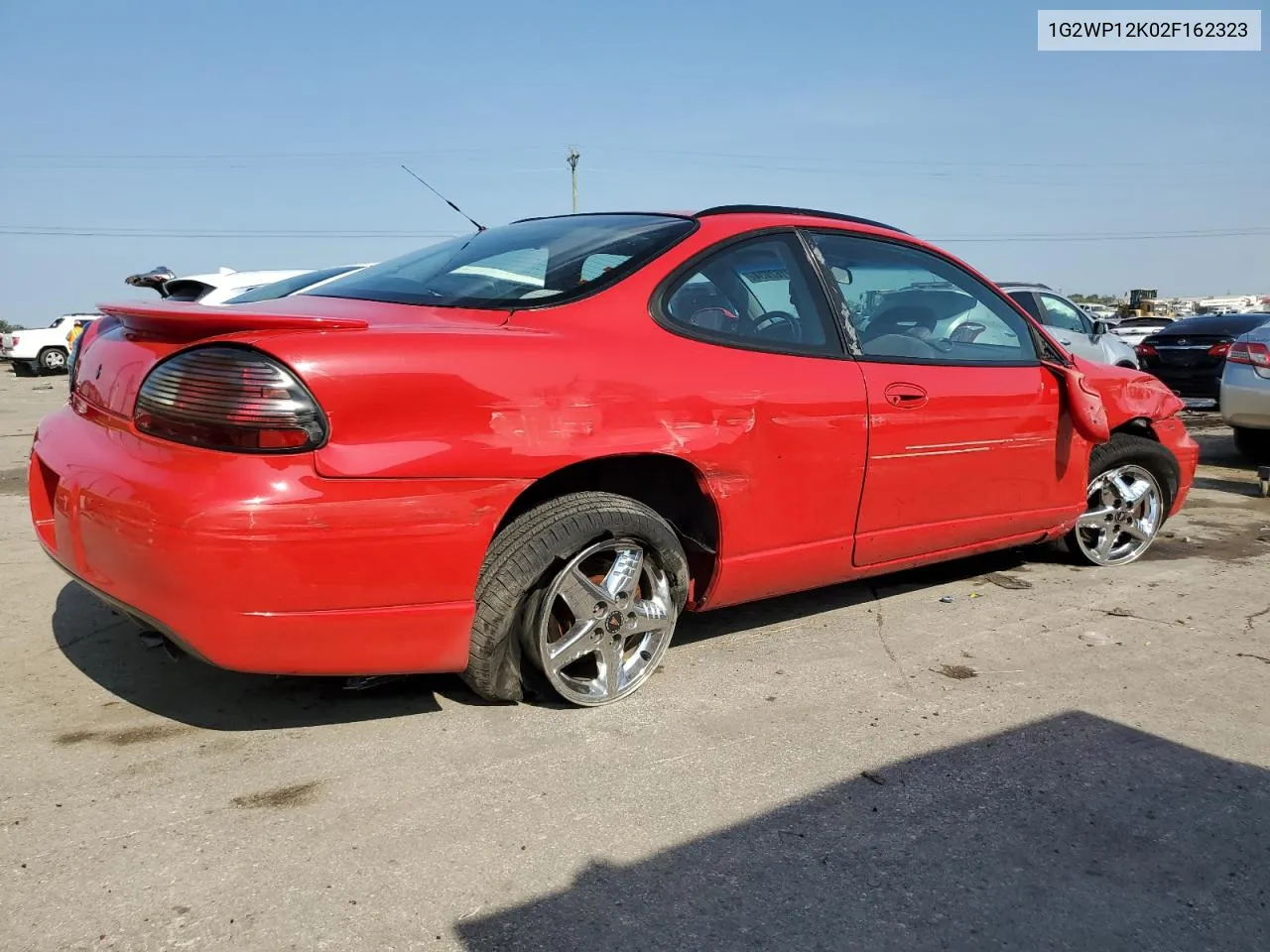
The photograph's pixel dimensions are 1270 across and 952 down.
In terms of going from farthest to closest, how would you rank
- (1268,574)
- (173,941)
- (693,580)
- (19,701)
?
(1268,574) < (693,580) < (19,701) < (173,941)

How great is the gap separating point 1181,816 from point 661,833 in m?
1.30

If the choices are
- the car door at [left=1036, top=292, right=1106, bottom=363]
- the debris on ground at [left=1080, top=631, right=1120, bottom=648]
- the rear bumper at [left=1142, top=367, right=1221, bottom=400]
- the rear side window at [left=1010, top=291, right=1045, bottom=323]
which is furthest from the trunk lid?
the rear bumper at [left=1142, top=367, right=1221, bottom=400]

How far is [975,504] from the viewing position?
400 cm

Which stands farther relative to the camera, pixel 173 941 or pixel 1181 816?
pixel 1181 816

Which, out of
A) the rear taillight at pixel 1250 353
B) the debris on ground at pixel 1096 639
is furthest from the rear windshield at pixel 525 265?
the rear taillight at pixel 1250 353

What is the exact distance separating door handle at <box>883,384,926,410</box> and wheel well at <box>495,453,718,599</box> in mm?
841

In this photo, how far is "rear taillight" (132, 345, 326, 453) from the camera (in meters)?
2.43

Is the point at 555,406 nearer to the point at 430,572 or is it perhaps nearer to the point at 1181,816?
the point at 430,572

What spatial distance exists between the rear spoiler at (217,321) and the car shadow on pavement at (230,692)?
37.9 inches

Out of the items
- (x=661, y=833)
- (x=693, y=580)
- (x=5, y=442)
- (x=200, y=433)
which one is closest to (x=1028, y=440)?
(x=693, y=580)

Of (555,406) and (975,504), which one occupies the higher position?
(555,406)

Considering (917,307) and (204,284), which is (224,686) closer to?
(917,307)

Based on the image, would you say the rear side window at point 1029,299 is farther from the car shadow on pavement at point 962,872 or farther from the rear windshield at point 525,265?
the car shadow on pavement at point 962,872

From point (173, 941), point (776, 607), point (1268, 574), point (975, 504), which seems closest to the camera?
point (173, 941)
